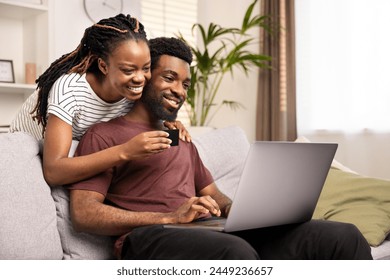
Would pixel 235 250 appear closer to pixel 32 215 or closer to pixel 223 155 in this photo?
pixel 32 215

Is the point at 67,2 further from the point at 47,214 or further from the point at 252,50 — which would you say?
the point at 47,214

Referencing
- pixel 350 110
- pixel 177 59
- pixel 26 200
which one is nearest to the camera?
pixel 26 200

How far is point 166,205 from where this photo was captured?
160 centimetres

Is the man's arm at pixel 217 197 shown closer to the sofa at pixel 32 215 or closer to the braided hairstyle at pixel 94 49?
the sofa at pixel 32 215

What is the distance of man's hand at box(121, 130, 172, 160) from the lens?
1446mm

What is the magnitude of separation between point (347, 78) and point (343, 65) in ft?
0.33

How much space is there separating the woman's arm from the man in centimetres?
5

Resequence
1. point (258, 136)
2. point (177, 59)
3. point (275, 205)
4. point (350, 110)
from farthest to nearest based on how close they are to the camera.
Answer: point (258, 136) → point (350, 110) → point (177, 59) → point (275, 205)

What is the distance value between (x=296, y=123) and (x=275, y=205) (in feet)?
9.92

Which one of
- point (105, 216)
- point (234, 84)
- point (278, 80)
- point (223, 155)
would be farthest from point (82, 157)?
point (234, 84)

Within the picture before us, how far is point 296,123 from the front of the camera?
172 inches

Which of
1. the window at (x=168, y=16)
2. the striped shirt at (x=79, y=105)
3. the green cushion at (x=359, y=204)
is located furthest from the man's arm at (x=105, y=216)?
the window at (x=168, y=16)

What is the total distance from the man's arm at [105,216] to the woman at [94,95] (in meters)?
0.07
